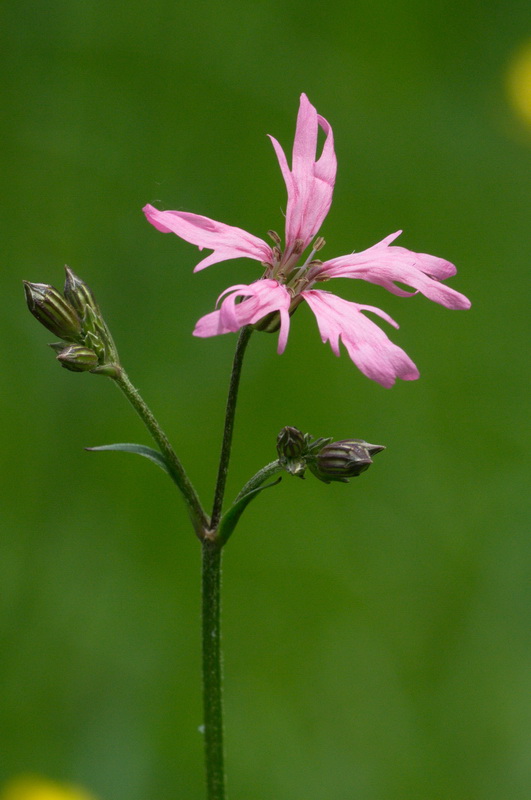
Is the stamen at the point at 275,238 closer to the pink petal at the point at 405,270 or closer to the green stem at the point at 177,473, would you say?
the pink petal at the point at 405,270

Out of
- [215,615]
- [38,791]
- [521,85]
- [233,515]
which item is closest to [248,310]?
[233,515]

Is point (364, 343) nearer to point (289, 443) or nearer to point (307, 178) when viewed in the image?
point (289, 443)

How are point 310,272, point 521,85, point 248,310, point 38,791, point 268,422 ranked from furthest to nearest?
1. point 521,85
2. point 268,422
3. point 38,791
4. point 310,272
5. point 248,310

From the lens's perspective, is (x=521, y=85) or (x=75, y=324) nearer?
(x=75, y=324)

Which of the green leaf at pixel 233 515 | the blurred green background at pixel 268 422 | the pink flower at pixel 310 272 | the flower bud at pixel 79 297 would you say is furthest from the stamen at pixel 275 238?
the blurred green background at pixel 268 422

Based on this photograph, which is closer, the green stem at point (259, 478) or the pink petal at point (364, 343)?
the pink petal at point (364, 343)

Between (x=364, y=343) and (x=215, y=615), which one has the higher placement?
(x=364, y=343)

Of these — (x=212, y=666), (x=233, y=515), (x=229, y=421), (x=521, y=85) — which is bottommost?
(x=212, y=666)

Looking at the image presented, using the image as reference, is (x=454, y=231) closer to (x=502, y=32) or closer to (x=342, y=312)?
(x=502, y=32)
